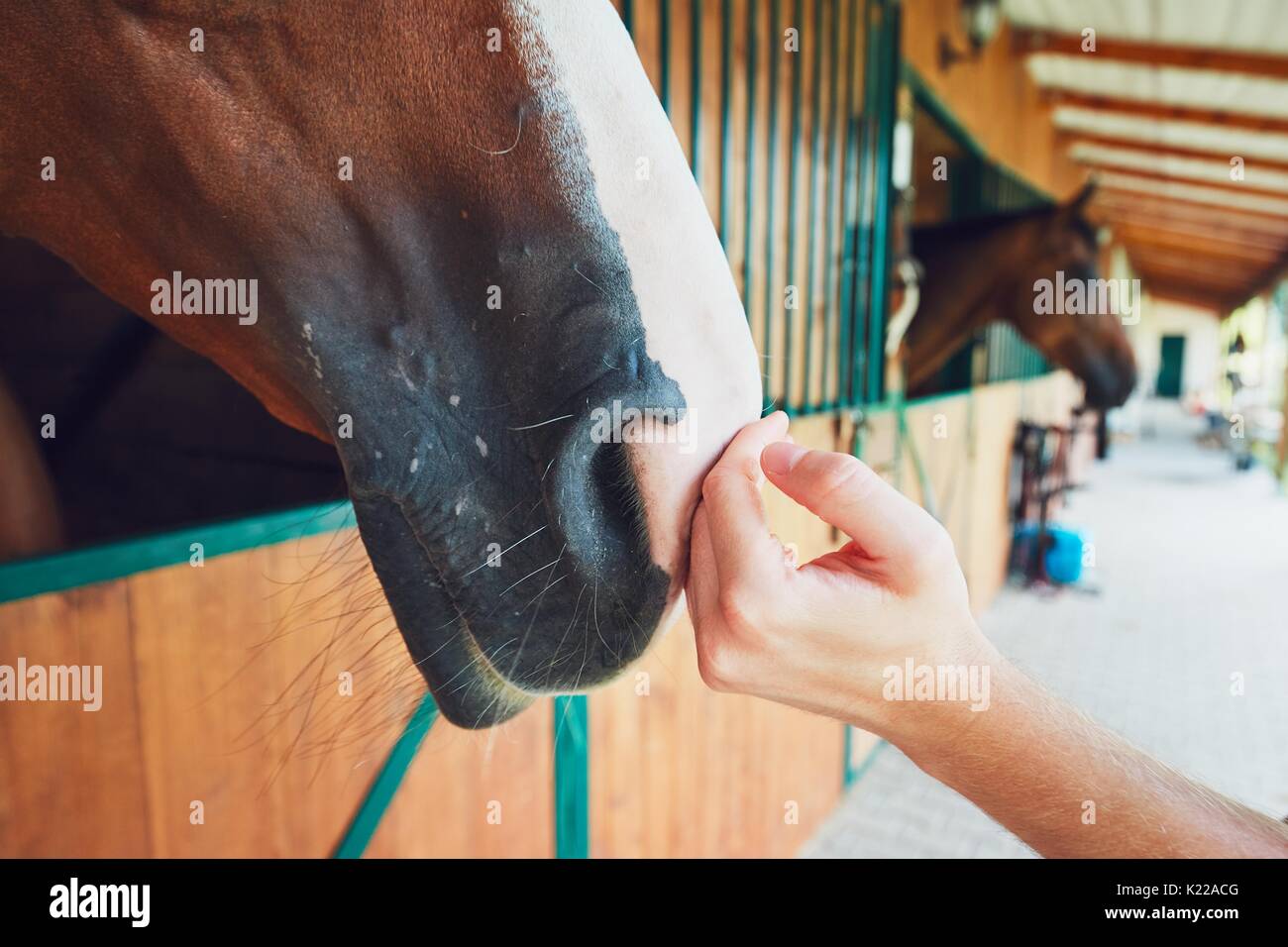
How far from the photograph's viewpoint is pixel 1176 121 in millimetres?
5730

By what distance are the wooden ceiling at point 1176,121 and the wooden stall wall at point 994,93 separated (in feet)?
0.66

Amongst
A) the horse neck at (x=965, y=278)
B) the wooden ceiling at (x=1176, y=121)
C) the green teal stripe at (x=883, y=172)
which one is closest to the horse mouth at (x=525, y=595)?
the green teal stripe at (x=883, y=172)

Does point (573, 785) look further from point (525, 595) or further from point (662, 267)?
point (662, 267)

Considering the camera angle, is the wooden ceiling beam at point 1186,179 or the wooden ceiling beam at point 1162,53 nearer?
the wooden ceiling beam at point 1162,53

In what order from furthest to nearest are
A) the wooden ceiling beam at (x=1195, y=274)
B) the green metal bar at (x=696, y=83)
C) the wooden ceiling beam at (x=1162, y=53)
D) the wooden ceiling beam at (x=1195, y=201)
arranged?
the wooden ceiling beam at (x=1195, y=274) < the wooden ceiling beam at (x=1195, y=201) < the wooden ceiling beam at (x=1162, y=53) < the green metal bar at (x=696, y=83)

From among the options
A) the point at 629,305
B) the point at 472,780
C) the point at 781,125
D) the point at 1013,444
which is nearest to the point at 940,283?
the point at 1013,444

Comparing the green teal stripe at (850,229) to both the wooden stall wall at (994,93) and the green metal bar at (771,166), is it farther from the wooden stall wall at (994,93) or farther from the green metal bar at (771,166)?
the wooden stall wall at (994,93)

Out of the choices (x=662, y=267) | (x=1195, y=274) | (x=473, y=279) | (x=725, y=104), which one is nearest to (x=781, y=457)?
(x=662, y=267)

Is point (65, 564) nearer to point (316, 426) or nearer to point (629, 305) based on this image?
point (316, 426)

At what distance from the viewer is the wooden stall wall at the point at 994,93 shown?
3.29 meters

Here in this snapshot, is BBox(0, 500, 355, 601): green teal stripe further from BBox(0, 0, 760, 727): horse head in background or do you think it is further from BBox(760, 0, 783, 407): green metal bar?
BBox(760, 0, 783, 407): green metal bar

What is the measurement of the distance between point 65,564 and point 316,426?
1.15 feet

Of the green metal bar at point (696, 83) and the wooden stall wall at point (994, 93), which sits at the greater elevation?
the wooden stall wall at point (994, 93)

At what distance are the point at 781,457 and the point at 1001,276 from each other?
396 centimetres
